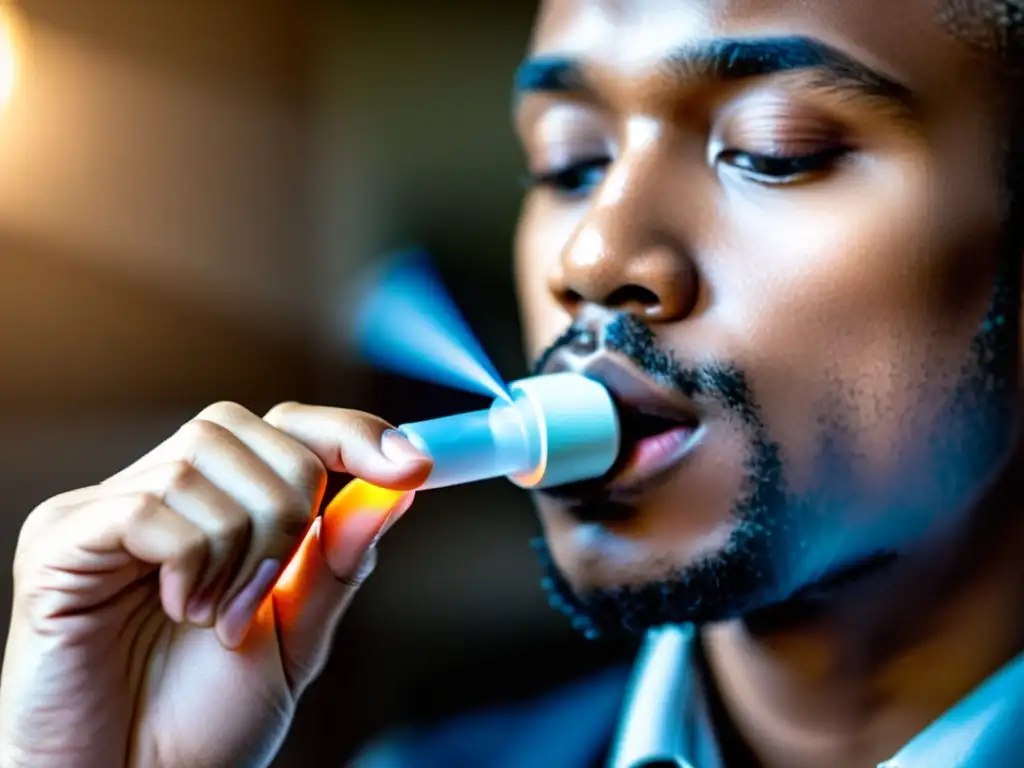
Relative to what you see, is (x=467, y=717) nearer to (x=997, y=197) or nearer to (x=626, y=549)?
(x=626, y=549)

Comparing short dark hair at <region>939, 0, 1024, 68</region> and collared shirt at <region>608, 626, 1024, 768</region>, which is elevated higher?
short dark hair at <region>939, 0, 1024, 68</region>

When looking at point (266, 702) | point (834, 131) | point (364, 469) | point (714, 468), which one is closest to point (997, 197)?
point (834, 131)

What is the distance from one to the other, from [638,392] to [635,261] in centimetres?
8

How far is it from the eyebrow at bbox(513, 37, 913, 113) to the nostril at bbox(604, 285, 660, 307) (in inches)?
4.9

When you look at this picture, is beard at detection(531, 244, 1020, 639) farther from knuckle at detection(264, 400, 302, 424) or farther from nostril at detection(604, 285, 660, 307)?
knuckle at detection(264, 400, 302, 424)

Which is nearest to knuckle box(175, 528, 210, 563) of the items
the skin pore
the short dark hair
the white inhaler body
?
the white inhaler body

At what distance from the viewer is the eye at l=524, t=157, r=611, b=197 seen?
69 centimetres

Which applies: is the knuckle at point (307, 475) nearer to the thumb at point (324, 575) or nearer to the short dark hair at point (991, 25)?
the thumb at point (324, 575)

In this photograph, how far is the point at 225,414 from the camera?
566mm

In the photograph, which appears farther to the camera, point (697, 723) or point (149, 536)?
point (697, 723)

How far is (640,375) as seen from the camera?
0.62 metres

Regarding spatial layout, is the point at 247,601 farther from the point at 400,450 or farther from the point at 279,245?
the point at 279,245

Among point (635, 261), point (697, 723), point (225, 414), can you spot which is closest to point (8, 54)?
point (225, 414)

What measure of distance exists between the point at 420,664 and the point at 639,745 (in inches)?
7.5
